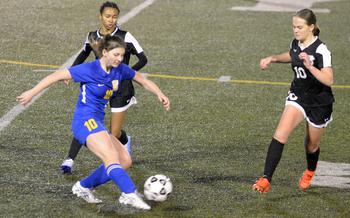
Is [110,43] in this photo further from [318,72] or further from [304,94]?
[304,94]

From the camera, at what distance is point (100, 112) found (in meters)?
9.35

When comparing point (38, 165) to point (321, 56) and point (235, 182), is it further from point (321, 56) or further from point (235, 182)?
point (321, 56)

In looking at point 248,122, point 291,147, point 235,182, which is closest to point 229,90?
point 248,122

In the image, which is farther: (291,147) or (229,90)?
(229,90)

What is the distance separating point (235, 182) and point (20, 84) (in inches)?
214

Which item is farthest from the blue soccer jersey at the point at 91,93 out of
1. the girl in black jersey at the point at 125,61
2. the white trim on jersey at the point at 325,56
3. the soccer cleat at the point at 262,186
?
the white trim on jersey at the point at 325,56

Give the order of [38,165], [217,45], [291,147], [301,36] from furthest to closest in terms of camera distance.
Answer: [217,45], [291,147], [38,165], [301,36]

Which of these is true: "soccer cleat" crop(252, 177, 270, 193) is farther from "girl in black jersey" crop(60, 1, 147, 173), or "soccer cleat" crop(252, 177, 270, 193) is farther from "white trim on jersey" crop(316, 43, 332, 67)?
"girl in black jersey" crop(60, 1, 147, 173)

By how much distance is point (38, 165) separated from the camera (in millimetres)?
10742

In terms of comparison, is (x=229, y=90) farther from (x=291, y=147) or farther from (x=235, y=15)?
(x=235, y=15)

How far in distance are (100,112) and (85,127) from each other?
0.28 meters

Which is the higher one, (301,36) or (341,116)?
(301,36)

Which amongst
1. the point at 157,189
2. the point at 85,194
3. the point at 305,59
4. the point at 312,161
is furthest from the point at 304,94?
the point at 85,194

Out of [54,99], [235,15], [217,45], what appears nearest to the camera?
[54,99]
